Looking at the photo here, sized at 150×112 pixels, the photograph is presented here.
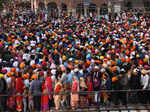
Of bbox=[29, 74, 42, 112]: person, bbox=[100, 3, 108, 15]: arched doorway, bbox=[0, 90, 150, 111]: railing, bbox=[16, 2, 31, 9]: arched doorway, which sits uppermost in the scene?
bbox=[16, 2, 31, 9]: arched doorway

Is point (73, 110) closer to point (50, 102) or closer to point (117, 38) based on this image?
point (50, 102)

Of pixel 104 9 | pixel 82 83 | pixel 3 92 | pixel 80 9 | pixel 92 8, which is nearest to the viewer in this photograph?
pixel 3 92

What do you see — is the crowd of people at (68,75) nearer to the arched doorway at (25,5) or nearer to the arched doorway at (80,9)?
the arched doorway at (25,5)

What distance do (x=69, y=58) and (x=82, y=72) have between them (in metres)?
2.16

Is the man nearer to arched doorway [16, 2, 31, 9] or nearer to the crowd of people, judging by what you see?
the crowd of people

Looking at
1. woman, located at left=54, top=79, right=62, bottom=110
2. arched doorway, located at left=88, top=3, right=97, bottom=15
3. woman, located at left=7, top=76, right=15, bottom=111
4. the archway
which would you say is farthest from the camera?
the archway

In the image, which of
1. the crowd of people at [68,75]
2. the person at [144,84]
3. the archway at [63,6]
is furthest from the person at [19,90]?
the archway at [63,6]

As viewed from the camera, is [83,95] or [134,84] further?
[134,84]

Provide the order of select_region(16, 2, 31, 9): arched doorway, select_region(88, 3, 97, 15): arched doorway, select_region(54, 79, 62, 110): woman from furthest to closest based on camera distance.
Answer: select_region(88, 3, 97, 15): arched doorway, select_region(16, 2, 31, 9): arched doorway, select_region(54, 79, 62, 110): woman

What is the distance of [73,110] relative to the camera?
820cm

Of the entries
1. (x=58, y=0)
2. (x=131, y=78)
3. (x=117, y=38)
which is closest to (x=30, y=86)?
(x=131, y=78)

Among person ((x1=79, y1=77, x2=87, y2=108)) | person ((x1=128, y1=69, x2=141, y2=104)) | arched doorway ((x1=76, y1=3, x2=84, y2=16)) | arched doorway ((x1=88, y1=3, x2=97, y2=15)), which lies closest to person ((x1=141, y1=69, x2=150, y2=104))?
person ((x1=128, y1=69, x2=141, y2=104))

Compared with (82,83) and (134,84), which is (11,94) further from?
(134,84)

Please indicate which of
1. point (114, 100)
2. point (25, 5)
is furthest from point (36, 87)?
point (25, 5)
